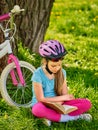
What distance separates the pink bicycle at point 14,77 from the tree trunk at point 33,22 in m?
0.82

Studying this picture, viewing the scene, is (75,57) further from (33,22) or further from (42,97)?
(42,97)

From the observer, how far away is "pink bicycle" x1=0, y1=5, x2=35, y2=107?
563cm

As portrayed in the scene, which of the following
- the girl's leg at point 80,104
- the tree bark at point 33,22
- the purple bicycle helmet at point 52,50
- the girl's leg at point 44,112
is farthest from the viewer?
the tree bark at point 33,22

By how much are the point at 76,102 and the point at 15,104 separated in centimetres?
68

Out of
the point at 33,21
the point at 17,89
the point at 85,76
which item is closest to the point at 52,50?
the point at 17,89

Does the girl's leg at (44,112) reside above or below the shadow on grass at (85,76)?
below

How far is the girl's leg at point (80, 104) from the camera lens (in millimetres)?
5492

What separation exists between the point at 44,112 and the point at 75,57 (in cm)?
280

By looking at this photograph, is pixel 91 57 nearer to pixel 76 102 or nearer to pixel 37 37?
pixel 37 37

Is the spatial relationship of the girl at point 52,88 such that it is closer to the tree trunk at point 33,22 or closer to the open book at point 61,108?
the open book at point 61,108

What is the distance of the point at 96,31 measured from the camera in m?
9.42

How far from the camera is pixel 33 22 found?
7.00 meters

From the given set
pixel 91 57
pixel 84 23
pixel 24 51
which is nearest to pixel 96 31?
pixel 84 23

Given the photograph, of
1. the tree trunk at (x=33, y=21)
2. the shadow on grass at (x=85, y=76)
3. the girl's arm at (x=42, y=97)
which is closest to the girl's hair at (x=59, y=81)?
the girl's arm at (x=42, y=97)
